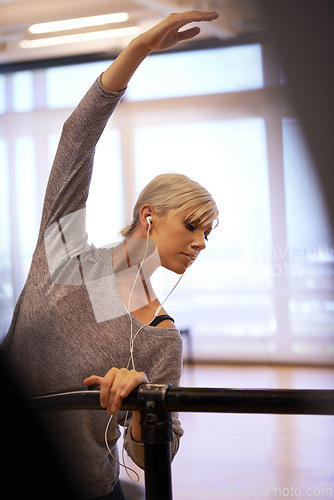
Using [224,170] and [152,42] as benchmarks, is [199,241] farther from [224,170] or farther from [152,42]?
[224,170]

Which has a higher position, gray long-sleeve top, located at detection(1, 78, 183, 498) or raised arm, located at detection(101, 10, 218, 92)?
raised arm, located at detection(101, 10, 218, 92)

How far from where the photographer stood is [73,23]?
0.73 meters

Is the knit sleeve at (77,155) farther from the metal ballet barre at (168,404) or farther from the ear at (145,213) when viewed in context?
the metal ballet barre at (168,404)

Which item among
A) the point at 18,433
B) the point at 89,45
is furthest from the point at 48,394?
the point at 89,45

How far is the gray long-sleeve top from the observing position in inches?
17.7

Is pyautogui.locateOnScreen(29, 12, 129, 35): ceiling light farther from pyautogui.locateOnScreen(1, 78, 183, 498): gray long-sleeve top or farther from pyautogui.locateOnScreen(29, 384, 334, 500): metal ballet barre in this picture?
pyautogui.locateOnScreen(29, 384, 334, 500): metal ballet barre

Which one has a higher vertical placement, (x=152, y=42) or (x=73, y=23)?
(x=73, y=23)

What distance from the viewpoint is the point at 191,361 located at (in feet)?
9.97

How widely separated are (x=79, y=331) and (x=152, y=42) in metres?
0.23

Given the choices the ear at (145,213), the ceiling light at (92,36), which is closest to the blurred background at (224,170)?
the ceiling light at (92,36)

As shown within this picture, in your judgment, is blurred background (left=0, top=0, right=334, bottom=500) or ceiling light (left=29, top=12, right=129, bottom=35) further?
ceiling light (left=29, top=12, right=129, bottom=35)

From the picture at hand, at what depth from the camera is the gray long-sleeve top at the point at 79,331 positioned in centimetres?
45

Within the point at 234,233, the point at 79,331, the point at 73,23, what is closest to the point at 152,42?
the point at 79,331

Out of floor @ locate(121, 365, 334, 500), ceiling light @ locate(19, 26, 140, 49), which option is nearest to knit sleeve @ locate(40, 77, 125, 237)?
ceiling light @ locate(19, 26, 140, 49)
